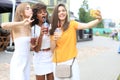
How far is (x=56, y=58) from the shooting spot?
4844 millimetres

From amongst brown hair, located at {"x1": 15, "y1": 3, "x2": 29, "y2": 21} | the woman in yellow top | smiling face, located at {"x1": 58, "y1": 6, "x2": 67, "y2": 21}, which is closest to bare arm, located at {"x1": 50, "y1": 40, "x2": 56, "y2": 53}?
the woman in yellow top

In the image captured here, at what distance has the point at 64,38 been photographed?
15.6 feet

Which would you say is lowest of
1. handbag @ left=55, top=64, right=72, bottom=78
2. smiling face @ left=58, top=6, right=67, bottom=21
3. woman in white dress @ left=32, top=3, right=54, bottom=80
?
handbag @ left=55, top=64, right=72, bottom=78

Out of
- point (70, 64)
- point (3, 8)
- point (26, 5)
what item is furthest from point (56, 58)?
point (3, 8)

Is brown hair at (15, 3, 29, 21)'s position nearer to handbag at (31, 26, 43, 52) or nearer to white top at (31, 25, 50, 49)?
white top at (31, 25, 50, 49)

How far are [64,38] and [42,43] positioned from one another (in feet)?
1.32

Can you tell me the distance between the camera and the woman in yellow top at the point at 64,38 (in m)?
4.75

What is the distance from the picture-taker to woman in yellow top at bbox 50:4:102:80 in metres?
4.75

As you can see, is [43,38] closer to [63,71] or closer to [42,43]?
[42,43]

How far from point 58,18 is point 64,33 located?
0.22 m

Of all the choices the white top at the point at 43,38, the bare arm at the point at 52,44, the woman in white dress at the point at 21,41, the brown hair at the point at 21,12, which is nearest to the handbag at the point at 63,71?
the bare arm at the point at 52,44

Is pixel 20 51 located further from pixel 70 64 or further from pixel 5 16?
pixel 5 16

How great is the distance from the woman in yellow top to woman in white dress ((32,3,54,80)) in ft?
0.58

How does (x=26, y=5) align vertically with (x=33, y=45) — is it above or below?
above
